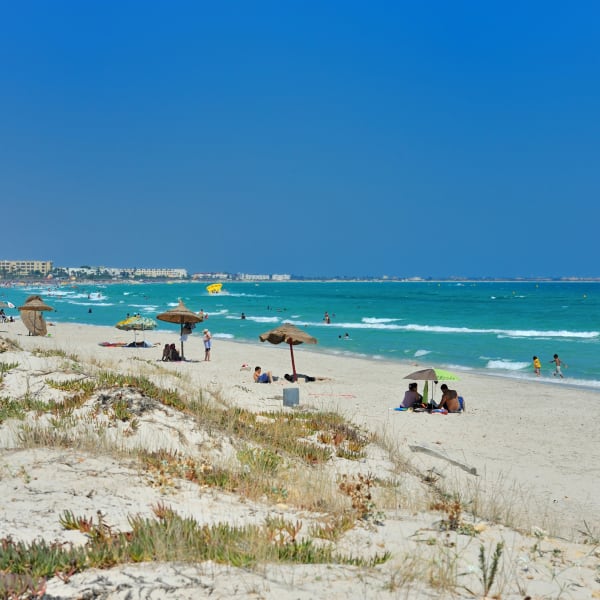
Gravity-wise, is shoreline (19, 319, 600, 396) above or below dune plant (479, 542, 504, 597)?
below

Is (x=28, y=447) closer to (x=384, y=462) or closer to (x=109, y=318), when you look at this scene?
(x=384, y=462)

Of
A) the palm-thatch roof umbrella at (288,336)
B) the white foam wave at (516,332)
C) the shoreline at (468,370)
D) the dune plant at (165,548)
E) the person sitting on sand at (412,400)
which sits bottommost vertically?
the shoreline at (468,370)

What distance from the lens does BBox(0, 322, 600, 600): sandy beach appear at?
3.69m

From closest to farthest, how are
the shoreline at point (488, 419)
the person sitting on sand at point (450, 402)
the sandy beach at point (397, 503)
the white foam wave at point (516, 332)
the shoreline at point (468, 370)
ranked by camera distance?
the sandy beach at point (397, 503), the shoreline at point (488, 419), the person sitting on sand at point (450, 402), the shoreline at point (468, 370), the white foam wave at point (516, 332)

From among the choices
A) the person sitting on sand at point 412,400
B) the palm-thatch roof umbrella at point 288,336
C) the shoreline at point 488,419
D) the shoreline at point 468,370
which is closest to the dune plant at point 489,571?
the shoreline at point 488,419

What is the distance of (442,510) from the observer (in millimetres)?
5648

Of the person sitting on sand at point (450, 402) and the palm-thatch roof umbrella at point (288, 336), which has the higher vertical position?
the palm-thatch roof umbrella at point (288, 336)

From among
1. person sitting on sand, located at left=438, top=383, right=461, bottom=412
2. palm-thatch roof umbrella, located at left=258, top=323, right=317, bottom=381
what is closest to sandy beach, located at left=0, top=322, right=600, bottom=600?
person sitting on sand, located at left=438, top=383, right=461, bottom=412

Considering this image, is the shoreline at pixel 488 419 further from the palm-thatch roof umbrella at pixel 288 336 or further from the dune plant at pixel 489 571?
the dune plant at pixel 489 571

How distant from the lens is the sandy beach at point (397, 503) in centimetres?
369

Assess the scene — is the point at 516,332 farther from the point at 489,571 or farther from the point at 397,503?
the point at 489,571

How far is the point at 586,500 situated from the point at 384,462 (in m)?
3.13

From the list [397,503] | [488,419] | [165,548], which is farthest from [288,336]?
[165,548]

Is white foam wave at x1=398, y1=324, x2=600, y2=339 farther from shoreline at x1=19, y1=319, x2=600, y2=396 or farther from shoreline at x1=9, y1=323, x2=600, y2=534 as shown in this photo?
shoreline at x1=9, y1=323, x2=600, y2=534
